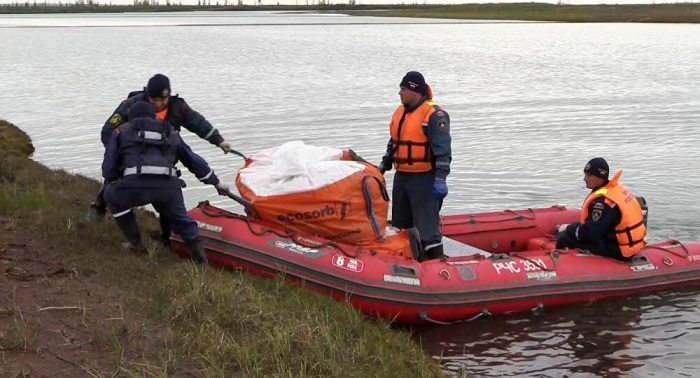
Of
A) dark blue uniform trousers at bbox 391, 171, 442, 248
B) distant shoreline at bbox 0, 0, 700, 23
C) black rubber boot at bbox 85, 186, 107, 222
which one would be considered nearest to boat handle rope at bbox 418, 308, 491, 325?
dark blue uniform trousers at bbox 391, 171, 442, 248

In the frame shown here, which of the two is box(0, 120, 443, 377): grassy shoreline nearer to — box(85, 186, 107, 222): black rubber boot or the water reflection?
box(85, 186, 107, 222): black rubber boot

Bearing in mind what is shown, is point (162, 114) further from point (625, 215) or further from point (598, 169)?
point (625, 215)

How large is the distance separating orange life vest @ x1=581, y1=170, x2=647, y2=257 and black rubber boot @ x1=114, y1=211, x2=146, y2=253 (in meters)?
4.11

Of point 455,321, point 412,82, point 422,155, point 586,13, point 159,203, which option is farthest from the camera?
point 586,13

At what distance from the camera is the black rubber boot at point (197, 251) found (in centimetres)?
668

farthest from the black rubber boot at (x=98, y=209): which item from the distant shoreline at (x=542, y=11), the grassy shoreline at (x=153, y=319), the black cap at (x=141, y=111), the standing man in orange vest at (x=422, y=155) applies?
the distant shoreline at (x=542, y=11)

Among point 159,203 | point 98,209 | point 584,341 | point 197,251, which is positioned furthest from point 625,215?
point 98,209

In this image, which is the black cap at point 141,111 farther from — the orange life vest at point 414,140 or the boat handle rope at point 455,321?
Answer: the boat handle rope at point 455,321

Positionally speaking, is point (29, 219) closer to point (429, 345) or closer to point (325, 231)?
point (325, 231)

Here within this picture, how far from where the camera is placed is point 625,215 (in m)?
7.59

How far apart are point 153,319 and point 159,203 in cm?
151

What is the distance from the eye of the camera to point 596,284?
7.66 metres

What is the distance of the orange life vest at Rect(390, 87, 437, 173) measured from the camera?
740 cm

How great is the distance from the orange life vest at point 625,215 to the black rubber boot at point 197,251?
11.9ft
